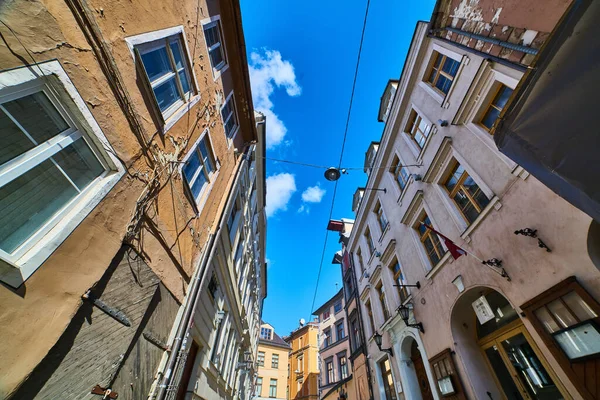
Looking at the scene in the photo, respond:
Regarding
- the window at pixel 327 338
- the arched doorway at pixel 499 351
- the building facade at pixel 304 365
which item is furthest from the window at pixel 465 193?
the building facade at pixel 304 365

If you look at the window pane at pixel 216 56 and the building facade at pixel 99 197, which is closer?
the building facade at pixel 99 197

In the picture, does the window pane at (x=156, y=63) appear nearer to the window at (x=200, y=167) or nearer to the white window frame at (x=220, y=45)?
the window at (x=200, y=167)

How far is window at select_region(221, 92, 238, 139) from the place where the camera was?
8.45 meters

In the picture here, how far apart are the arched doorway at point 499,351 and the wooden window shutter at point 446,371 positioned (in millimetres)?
416

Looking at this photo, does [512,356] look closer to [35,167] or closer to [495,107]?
[495,107]

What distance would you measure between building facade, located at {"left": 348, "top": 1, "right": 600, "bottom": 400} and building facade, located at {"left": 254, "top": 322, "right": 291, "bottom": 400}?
26419 mm

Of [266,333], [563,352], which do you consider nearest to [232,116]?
[563,352]

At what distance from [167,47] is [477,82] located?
7.65 metres

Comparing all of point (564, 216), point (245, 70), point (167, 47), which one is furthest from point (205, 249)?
point (564, 216)

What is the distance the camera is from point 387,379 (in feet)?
33.9

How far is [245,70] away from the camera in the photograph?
8.72 meters

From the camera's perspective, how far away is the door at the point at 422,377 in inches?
297

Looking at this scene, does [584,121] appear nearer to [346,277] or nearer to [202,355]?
[202,355]

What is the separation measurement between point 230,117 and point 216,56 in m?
2.03
